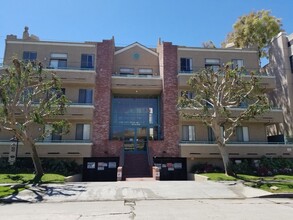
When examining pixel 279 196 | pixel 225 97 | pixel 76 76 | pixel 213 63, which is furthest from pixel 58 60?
pixel 279 196

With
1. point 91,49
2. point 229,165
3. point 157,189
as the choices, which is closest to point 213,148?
point 229,165

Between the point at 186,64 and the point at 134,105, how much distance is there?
7161 mm

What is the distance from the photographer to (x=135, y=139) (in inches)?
1046

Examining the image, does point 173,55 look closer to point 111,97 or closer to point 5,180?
point 111,97

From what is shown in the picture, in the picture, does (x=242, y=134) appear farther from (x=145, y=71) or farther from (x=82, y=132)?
(x=82, y=132)

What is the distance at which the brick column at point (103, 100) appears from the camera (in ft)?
80.2

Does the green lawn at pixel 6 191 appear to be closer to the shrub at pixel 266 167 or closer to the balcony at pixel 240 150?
the balcony at pixel 240 150

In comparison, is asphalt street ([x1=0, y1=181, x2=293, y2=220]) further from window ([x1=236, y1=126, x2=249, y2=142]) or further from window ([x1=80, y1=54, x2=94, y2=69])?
window ([x1=80, y1=54, x2=94, y2=69])

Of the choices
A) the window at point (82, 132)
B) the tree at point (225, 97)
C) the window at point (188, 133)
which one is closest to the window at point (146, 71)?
the window at point (188, 133)

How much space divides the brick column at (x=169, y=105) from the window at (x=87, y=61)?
24.2ft

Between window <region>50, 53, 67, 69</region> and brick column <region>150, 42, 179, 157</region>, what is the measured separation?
10207mm

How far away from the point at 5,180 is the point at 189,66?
20.1m

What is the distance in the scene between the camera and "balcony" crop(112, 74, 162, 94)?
26266 mm

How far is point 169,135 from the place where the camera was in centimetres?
2531
